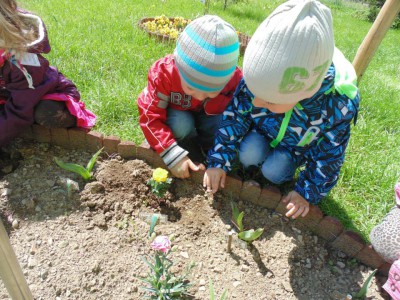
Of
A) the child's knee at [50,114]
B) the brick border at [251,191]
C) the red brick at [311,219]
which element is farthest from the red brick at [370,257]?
the child's knee at [50,114]

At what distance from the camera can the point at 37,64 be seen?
1.97 m

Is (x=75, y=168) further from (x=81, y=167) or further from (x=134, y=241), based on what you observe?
(x=134, y=241)

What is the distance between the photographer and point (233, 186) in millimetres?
2023

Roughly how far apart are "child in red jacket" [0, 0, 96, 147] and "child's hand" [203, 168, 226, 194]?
0.83 meters

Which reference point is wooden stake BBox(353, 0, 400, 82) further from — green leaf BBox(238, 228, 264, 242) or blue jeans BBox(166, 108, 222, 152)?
green leaf BBox(238, 228, 264, 242)

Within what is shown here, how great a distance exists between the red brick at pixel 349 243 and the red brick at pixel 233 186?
574 mm

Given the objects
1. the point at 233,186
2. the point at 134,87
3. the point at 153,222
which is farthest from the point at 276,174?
the point at 134,87

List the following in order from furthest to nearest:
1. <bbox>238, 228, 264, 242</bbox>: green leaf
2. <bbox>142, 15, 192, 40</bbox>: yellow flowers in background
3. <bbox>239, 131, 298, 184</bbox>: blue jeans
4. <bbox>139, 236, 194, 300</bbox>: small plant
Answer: <bbox>142, 15, 192, 40</bbox>: yellow flowers in background, <bbox>239, 131, 298, 184</bbox>: blue jeans, <bbox>238, 228, 264, 242</bbox>: green leaf, <bbox>139, 236, 194, 300</bbox>: small plant

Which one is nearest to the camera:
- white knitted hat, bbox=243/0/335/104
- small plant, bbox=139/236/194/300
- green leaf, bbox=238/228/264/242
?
white knitted hat, bbox=243/0/335/104

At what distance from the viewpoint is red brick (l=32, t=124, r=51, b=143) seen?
2205 mm

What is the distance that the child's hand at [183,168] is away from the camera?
6.55ft

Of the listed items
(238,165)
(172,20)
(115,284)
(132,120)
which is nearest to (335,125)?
(238,165)

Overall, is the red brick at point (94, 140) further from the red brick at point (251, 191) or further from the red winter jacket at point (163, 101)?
the red brick at point (251, 191)

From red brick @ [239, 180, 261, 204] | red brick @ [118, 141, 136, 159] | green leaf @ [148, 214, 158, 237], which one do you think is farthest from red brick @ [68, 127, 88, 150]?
red brick @ [239, 180, 261, 204]
